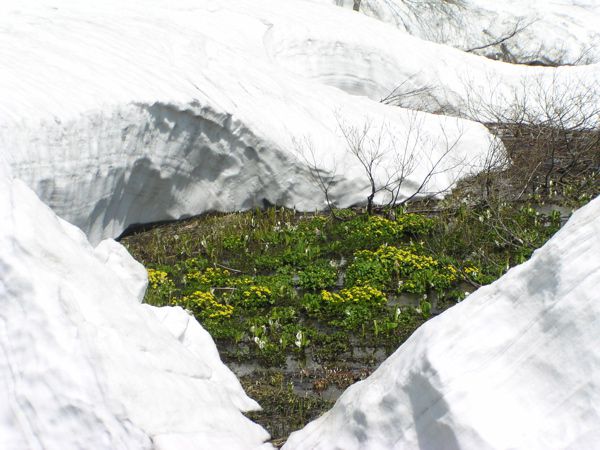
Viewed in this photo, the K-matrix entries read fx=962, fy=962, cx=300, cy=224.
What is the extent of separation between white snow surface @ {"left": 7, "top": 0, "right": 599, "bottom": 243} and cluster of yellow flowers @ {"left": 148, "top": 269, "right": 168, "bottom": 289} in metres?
0.80

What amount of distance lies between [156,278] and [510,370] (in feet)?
19.8

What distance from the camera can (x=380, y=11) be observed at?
2212cm

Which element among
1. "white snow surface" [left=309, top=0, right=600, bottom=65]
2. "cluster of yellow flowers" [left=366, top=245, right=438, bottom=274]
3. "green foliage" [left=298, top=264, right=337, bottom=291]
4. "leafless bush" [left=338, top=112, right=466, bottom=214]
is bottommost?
"white snow surface" [left=309, top=0, right=600, bottom=65]

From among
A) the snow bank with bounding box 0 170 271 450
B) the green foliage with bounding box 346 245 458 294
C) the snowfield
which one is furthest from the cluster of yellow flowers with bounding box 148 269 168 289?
the snow bank with bounding box 0 170 271 450

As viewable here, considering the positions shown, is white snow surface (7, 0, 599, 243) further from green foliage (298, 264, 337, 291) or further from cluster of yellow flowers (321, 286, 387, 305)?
cluster of yellow flowers (321, 286, 387, 305)

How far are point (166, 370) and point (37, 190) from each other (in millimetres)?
4124

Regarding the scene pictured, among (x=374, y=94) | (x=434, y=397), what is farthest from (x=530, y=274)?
(x=374, y=94)

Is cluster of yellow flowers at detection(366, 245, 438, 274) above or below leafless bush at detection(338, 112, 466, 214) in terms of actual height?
above

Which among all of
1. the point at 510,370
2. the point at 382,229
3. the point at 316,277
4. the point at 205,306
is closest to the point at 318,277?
the point at 316,277

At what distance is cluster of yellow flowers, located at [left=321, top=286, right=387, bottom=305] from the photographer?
9.08 m

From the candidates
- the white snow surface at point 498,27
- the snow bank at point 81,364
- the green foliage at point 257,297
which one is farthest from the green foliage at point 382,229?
the white snow surface at point 498,27

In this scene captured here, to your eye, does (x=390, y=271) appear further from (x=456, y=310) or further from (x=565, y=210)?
(x=456, y=310)

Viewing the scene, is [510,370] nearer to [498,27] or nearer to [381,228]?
[381,228]

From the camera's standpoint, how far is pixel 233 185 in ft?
39.7
